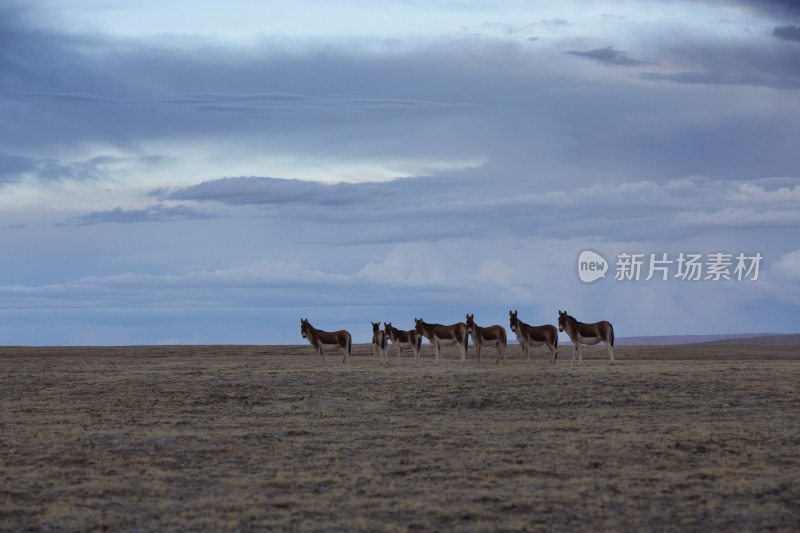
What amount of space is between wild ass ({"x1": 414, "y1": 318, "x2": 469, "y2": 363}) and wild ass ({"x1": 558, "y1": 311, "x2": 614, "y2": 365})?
4590mm

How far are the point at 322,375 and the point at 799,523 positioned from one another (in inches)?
885

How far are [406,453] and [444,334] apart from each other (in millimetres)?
24304

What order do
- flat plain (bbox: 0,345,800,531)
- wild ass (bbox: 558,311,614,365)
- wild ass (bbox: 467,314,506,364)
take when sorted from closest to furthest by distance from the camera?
flat plain (bbox: 0,345,800,531), wild ass (bbox: 558,311,614,365), wild ass (bbox: 467,314,506,364)

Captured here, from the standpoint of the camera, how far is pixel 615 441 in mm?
17828

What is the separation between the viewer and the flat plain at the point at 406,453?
12.1m

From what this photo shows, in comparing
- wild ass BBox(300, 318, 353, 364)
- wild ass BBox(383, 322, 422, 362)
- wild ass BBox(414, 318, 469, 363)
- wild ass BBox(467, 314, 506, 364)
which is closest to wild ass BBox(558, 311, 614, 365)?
wild ass BBox(467, 314, 506, 364)

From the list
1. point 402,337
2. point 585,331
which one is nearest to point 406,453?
point 585,331

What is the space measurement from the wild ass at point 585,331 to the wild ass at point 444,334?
15.1ft

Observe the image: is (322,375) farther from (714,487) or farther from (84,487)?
(714,487)

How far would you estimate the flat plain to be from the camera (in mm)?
12102

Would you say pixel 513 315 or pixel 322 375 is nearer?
pixel 322 375

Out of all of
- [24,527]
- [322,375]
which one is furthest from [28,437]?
[322,375]

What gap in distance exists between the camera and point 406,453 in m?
16.8

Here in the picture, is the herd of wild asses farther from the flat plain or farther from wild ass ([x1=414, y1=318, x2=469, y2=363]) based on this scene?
the flat plain
